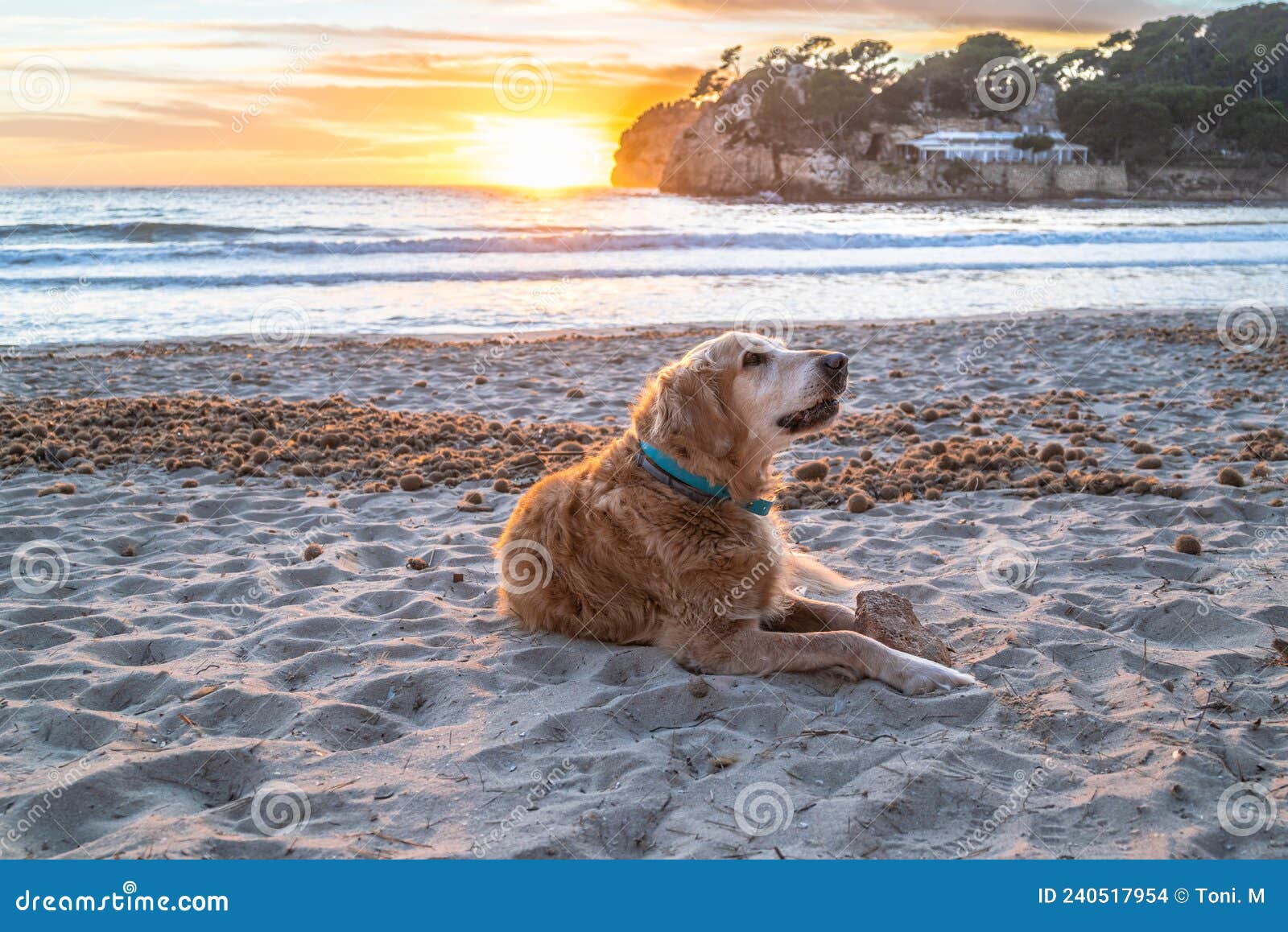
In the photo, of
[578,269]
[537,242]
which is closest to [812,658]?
[578,269]

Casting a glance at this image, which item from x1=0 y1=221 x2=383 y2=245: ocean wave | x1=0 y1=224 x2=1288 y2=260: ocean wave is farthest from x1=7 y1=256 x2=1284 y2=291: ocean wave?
x1=0 y1=221 x2=383 y2=245: ocean wave

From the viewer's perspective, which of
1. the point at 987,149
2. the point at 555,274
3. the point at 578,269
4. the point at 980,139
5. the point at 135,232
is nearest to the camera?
the point at 555,274

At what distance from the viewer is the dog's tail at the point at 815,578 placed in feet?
16.4

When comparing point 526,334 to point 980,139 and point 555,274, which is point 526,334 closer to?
point 555,274

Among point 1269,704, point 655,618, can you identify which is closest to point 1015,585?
point 1269,704

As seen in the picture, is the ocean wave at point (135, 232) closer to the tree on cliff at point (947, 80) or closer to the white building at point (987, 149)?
the white building at point (987, 149)

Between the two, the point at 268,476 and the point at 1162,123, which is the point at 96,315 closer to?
the point at 268,476

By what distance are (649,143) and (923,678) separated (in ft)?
340

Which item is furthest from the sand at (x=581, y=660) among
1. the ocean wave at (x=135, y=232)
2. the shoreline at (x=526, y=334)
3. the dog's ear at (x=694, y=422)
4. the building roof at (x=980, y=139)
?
the building roof at (x=980, y=139)

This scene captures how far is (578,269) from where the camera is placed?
77.6 feet

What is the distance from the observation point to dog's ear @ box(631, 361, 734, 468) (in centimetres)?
433

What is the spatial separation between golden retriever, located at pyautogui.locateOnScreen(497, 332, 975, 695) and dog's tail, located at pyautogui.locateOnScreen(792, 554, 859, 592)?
406 mm

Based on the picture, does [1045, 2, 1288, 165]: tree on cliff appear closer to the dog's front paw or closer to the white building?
the white building

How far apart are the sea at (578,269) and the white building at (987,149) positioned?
25.9 meters
